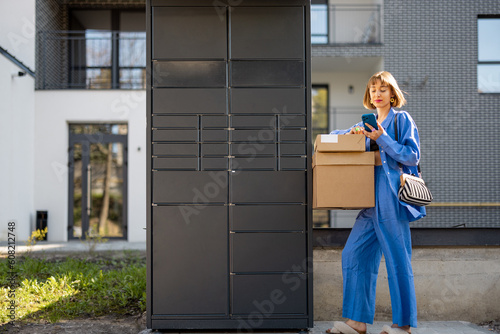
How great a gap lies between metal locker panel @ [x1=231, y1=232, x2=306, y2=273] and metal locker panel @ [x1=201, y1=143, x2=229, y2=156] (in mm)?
637

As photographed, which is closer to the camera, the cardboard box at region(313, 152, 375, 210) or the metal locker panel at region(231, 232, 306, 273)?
the cardboard box at region(313, 152, 375, 210)

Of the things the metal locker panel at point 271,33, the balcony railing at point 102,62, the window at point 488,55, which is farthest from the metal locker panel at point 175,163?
the window at point 488,55

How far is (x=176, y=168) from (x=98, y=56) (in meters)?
10.6

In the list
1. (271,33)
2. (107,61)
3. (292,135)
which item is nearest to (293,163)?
(292,135)

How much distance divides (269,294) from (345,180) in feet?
3.43

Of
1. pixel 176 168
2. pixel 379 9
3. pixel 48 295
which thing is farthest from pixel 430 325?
pixel 379 9

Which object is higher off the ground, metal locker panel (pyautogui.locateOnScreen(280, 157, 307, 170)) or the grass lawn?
metal locker panel (pyautogui.locateOnScreen(280, 157, 307, 170))

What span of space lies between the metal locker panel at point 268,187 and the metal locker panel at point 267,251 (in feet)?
0.88

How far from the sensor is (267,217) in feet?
12.4

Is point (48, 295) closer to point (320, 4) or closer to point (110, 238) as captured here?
point (110, 238)

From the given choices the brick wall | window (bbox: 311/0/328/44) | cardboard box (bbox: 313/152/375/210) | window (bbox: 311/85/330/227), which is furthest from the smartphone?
window (bbox: 311/0/328/44)

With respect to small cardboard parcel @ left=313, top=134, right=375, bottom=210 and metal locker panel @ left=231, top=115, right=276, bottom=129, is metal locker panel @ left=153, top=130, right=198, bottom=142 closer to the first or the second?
metal locker panel @ left=231, top=115, right=276, bottom=129

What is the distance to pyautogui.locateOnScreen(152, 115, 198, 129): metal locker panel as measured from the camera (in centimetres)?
383

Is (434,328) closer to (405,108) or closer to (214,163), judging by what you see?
(214,163)
